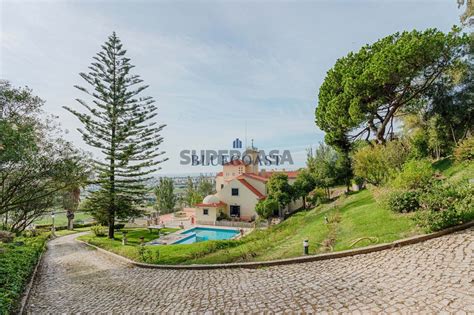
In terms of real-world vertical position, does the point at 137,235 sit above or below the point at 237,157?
below

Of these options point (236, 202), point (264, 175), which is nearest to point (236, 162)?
point (264, 175)

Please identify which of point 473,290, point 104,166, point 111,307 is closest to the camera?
point 473,290

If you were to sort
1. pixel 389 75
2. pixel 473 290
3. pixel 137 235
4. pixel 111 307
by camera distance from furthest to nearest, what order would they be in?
pixel 137 235 < pixel 389 75 < pixel 111 307 < pixel 473 290

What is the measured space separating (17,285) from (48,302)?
900mm

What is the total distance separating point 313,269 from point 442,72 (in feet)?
45.9

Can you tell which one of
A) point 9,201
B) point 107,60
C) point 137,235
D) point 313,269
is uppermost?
point 107,60

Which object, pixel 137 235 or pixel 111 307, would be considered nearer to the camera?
pixel 111 307

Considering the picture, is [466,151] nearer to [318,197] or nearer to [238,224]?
[318,197]

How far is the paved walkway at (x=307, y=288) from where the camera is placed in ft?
10.3

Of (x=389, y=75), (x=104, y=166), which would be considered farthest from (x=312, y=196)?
(x=104, y=166)

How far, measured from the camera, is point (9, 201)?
31.4 feet

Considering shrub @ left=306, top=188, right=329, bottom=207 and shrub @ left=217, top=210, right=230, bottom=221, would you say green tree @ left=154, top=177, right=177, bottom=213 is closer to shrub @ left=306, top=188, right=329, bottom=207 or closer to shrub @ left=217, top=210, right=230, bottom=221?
shrub @ left=217, top=210, right=230, bottom=221

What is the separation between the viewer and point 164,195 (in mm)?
32938

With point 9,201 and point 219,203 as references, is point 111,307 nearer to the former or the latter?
point 9,201
